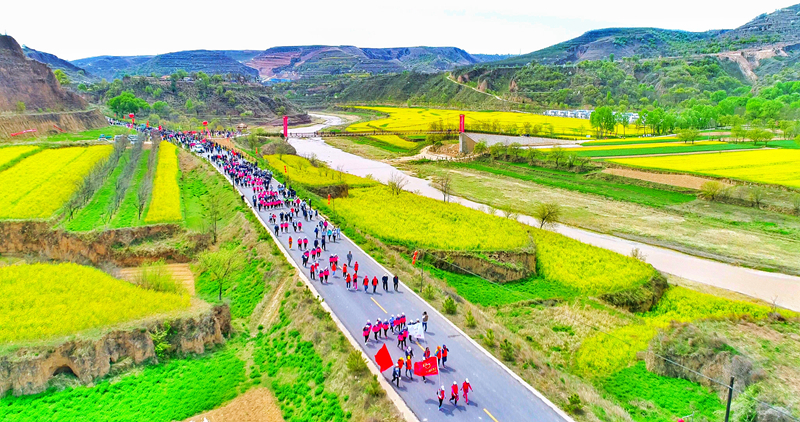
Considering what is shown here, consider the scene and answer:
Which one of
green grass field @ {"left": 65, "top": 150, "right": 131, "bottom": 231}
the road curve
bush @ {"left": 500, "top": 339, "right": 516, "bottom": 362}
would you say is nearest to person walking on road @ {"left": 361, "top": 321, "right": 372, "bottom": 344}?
bush @ {"left": 500, "top": 339, "right": 516, "bottom": 362}

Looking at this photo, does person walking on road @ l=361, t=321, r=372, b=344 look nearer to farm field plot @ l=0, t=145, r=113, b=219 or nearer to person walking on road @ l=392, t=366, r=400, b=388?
person walking on road @ l=392, t=366, r=400, b=388

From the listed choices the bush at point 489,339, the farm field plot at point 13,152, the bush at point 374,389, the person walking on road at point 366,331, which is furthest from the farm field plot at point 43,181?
the bush at point 489,339

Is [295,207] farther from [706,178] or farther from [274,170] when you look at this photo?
[706,178]

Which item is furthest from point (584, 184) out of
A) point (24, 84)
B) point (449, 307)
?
point (24, 84)

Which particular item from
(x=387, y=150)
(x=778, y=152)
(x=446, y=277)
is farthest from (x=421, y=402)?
(x=387, y=150)

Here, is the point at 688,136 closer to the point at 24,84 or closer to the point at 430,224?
the point at 430,224

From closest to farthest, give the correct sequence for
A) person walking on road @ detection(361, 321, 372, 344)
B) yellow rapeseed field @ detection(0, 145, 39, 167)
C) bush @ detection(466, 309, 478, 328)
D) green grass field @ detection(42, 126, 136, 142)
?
person walking on road @ detection(361, 321, 372, 344) < bush @ detection(466, 309, 478, 328) < yellow rapeseed field @ detection(0, 145, 39, 167) < green grass field @ detection(42, 126, 136, 142)

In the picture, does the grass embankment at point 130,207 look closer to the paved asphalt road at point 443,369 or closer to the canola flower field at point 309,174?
the canola flower field at point 309,174

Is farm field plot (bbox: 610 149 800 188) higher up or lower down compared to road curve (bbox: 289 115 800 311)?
higher up
